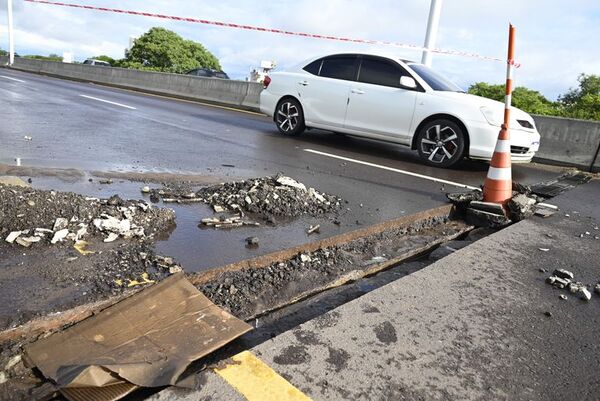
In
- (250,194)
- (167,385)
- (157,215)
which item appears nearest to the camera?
(167,385)

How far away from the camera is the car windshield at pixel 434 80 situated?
25.6 feet

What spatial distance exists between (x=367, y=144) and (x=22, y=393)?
28.0 feet

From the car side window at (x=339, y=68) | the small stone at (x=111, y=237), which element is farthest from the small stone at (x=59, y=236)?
the car side window at (x=339, y=68)

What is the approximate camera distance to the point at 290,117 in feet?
31.2

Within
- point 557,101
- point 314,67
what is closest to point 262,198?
→ point 314,67

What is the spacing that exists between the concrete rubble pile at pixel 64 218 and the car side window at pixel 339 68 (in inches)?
226

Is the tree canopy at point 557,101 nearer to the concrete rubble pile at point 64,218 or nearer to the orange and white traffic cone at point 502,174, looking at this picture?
the orange and white traffic cone at point 502,174

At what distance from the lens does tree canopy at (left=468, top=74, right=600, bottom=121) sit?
12664mm

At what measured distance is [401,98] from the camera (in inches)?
308

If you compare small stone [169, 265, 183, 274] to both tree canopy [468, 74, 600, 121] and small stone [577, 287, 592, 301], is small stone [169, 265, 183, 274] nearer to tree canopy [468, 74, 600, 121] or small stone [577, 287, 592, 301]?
small stone [577, 287, 592, 301]

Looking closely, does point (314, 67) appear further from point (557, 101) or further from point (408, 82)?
point (557, 101)

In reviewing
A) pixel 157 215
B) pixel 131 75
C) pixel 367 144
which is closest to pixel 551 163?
pixel 367 144

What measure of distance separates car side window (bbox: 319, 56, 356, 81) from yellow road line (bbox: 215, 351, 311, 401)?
7.14 metres

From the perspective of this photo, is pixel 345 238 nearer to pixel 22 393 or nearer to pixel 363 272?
pixel 363 272
